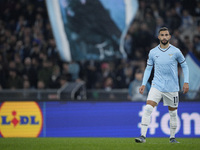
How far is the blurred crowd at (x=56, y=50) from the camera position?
15.5m

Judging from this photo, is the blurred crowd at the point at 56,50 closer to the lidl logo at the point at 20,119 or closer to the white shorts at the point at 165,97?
the lidl logo at the point at 20,119

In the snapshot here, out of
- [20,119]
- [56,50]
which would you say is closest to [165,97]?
[20,119]

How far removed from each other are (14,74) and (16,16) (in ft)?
14.3

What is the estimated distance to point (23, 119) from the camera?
42.7ft

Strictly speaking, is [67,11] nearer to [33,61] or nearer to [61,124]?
[33,61]

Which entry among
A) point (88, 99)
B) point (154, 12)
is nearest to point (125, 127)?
point (88, 99)

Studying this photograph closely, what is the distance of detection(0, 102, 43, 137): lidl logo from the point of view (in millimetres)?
12922

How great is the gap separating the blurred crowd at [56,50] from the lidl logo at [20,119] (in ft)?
6.70

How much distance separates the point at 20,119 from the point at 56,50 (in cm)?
476

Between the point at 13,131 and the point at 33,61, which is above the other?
the point at 33,61

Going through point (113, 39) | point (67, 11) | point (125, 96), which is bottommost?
point (125, 96)

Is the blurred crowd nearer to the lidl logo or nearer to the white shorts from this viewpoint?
the lidl logo

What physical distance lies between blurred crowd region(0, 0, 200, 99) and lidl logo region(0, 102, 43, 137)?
2.04 metres

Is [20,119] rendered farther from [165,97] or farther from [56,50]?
[165,97]
